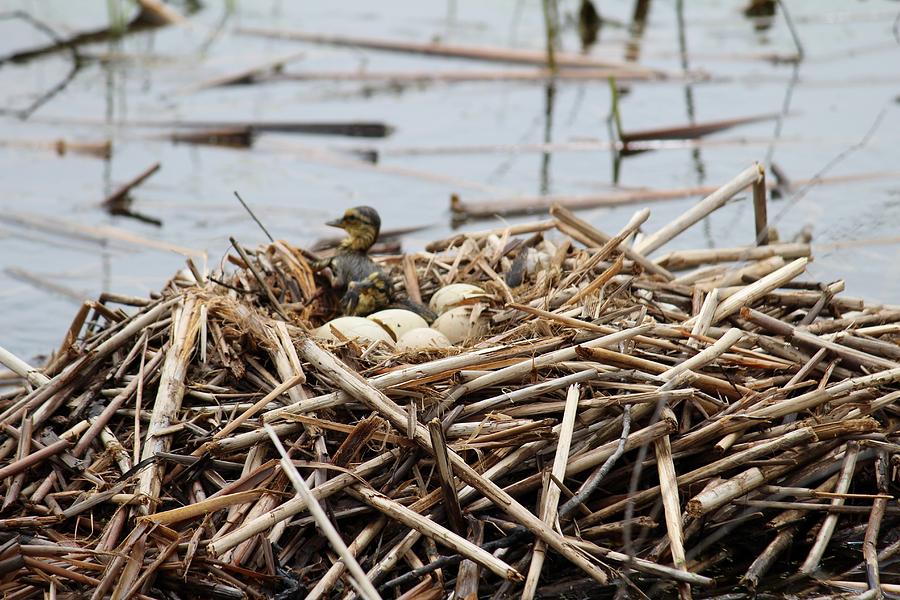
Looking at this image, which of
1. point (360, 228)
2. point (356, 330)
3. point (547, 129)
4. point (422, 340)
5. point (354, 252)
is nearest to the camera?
point (422, 340)

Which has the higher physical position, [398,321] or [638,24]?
[638,24]

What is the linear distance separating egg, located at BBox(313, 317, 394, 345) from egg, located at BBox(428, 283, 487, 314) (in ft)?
1.41

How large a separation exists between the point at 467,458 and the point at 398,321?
102 cm

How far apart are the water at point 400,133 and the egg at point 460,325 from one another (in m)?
1.82

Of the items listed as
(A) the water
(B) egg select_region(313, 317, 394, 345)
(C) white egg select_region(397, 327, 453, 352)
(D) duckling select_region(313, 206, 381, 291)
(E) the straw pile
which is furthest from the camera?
(A) the water

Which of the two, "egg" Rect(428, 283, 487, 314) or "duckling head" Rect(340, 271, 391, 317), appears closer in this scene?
"egg" Rect(428, 283, 487, 314)

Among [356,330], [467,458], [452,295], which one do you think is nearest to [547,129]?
[452,295]

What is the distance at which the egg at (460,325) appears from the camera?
4777mm

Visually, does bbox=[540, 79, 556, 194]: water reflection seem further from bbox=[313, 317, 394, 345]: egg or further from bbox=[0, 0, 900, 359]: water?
bbox=[313, 317, 394, 345]: egg

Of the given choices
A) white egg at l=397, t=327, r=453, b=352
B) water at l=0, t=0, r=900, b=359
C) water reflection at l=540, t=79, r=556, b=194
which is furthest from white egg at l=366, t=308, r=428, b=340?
water reflection at l=540, t=79, r=556, b=194

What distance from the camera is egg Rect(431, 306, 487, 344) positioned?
4.78 metres

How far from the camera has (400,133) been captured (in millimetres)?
10609

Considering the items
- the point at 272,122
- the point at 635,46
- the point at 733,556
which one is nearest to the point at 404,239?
the point at 272,122

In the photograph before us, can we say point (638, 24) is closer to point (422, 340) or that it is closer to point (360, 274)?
point (360, 274)
